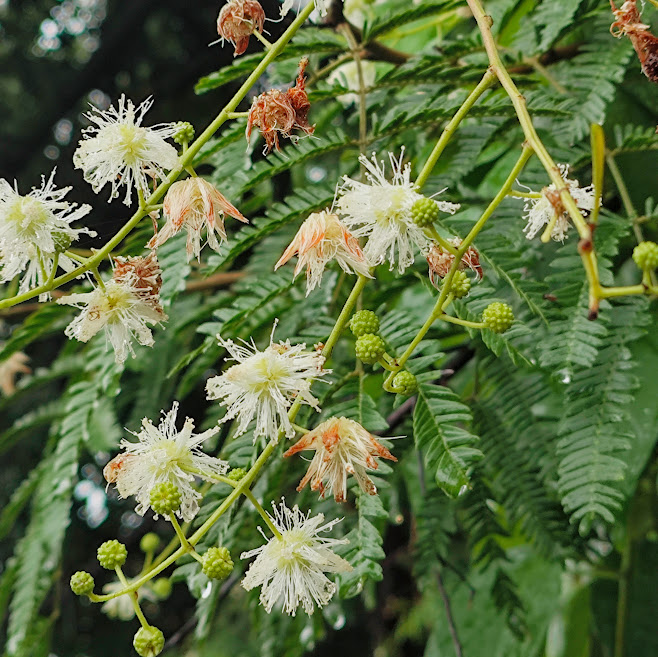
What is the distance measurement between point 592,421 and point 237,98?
15.4 inches

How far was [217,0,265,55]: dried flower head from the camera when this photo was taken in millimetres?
686

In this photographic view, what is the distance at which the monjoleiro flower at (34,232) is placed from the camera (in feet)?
1.90

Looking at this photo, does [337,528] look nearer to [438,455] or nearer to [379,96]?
[438,455]

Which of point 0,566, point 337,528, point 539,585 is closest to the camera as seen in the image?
point 337,528

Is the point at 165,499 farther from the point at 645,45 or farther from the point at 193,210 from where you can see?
the point at 645,45

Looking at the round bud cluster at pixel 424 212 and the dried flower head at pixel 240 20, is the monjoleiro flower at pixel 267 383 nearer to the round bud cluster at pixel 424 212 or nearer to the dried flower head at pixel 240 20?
the round bud cluster at pixel 424 212

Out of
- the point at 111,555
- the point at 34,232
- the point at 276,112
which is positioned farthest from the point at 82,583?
the point at 276,112

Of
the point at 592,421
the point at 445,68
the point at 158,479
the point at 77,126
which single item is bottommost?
the point at 158,479

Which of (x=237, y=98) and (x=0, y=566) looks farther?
(x=0, y=566)

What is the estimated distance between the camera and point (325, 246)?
0.55 m

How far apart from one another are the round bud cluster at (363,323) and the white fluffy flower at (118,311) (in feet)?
0.54

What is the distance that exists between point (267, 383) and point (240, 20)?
33cm

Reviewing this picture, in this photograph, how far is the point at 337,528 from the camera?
852 millimetres

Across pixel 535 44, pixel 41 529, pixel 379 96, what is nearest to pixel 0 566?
pixel 41 529
